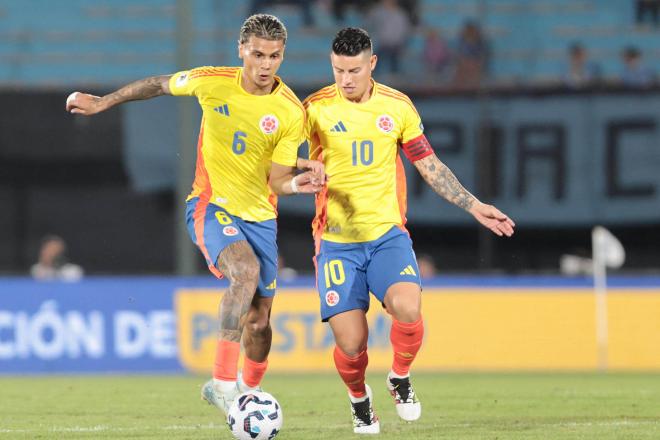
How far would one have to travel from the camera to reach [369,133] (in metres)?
7.68

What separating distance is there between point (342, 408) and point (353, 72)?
2768 millimetres

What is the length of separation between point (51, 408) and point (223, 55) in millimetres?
9987

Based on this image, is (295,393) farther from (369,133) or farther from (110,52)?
(110,52)

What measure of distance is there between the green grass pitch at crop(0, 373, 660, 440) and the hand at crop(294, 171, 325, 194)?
1362mm

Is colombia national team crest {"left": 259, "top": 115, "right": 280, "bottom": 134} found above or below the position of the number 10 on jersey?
above

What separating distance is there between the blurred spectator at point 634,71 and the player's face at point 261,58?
11.3 metres

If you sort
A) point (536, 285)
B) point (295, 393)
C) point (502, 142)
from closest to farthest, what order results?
point (295, 393)
point (536, 285)
point (502, 142)

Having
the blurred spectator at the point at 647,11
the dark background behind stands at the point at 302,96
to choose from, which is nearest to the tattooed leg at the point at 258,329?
the dark background behind stands at the point at 302,96

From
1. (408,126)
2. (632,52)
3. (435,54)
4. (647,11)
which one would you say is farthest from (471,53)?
(408,126)

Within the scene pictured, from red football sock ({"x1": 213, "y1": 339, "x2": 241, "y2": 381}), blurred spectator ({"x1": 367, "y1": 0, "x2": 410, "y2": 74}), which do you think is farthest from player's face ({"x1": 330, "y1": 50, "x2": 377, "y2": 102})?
blurred spectator ({"x1": 367, "y1": 0, "x2": 410, "y2": 74})

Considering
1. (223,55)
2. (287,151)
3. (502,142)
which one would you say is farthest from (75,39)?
(287,151)

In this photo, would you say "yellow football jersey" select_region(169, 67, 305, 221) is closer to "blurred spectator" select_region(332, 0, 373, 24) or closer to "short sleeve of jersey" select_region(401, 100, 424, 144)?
"short sleeve of jersey" select_region(401, 100, 424, 144)

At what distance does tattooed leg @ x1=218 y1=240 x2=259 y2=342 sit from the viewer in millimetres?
7457

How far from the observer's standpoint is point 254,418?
6.92 m
